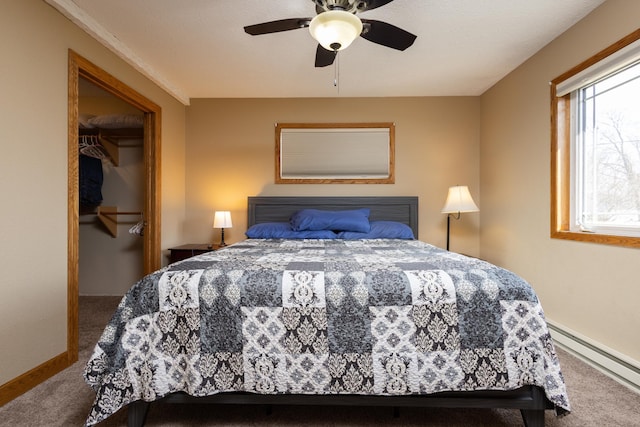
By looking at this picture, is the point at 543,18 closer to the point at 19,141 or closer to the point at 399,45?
the point at 399,45

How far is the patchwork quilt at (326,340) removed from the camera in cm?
138

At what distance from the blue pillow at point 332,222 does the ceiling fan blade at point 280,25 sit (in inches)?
72.2

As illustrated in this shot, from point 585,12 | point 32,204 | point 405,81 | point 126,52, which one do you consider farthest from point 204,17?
point 585,12

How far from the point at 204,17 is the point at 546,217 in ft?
10.3

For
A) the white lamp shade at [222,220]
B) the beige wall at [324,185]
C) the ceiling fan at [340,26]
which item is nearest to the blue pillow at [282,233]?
the white lamp shade at [222,220]

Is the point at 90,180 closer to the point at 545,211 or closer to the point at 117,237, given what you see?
the point at 117,237

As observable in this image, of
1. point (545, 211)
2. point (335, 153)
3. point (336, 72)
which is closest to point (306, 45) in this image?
point (336, 72)

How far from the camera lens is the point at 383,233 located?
131 inches

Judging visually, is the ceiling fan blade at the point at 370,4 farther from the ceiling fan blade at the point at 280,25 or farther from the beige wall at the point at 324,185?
the beige wall at the point at 324,185

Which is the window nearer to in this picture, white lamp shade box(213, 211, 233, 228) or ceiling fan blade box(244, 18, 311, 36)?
ceiling fan blade box(244, 18, 311, 36)

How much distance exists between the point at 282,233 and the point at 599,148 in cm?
267

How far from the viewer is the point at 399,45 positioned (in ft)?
6.96

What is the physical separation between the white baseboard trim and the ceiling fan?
233 cm

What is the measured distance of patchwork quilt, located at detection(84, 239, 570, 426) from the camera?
1384 mm
